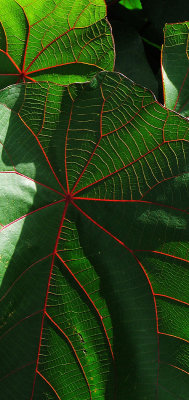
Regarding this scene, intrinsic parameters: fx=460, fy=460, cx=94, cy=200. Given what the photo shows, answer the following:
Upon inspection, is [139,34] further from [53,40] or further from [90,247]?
[90,247]

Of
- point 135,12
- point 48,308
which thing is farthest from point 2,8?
point 48,308

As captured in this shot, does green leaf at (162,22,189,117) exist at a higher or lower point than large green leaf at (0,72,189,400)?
higher

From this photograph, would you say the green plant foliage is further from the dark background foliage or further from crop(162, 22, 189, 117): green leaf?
crop(162, 22, 189, 117): green leaf

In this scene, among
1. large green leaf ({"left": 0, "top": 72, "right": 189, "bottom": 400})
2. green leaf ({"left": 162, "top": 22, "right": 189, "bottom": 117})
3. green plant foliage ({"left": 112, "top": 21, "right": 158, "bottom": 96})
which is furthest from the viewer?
green plant foliage ({"left": 112, "top": 21, "right": 158, "bottom": 96})

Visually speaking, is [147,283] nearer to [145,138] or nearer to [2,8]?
[145,138]

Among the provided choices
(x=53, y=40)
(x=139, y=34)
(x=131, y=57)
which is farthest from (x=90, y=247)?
(x=139, y=34)

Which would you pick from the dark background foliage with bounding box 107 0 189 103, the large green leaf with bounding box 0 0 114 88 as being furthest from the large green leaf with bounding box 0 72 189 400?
the dark background foliage with bounding box 107 0 189 103
